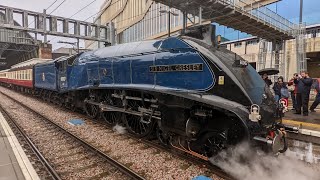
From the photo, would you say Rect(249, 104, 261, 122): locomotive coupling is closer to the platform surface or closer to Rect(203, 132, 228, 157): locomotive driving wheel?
Rect(203, 132, 228, 157): locomotive driving wheel

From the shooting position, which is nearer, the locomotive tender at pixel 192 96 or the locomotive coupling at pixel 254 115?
the locomotive coupling at pixel 254 115

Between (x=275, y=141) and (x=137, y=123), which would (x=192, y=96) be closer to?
(x=275, y=141)

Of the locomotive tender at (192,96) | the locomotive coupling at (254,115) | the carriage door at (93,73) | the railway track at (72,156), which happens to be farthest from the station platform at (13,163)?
the locomotive coupling at (254,115)

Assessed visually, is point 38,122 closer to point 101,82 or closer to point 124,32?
point 101,82

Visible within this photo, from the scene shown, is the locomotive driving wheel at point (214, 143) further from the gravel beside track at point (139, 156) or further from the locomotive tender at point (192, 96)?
the gravel beside track at point (139, 156)

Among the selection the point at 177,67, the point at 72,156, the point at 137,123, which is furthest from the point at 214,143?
the point at 72,156

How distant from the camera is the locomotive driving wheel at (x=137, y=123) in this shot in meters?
7.67

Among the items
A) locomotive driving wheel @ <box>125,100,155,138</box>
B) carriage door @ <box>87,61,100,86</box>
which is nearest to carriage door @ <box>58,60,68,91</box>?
carriage door @ <box>87,61,100,86</box>

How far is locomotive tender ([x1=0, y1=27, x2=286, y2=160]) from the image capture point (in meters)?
5.24

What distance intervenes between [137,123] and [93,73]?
3182 mm

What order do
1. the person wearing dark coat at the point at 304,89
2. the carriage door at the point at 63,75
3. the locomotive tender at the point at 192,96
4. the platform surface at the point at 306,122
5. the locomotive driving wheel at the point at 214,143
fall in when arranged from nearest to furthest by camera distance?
the locomotive tender at the point at 192,96 < the locomotive driving wheel at the point at 214,143 < the platform surface at the point at 306,122 < the person wearing dark coat at the point at 304,89 < the carriage door at the point at 63,75

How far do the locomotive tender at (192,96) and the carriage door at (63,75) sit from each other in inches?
206

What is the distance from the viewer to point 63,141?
8.41m

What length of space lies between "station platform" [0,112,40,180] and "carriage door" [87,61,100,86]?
340cm
